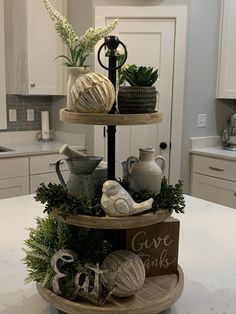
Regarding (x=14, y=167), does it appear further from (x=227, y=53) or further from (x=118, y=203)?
(x=118, y=203)

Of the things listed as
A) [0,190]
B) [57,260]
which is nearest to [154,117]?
[57,260]

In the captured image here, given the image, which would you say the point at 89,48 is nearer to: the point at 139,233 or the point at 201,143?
the point at 139,233

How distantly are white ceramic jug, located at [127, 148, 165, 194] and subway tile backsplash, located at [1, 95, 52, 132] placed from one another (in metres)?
3.02

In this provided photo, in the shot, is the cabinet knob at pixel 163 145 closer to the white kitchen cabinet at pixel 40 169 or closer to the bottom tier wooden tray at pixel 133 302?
the white kitchen cabinet at pixel 40 169

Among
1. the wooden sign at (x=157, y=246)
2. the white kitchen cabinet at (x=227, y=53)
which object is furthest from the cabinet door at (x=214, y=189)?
the wooden sign at (x=157, y=246)

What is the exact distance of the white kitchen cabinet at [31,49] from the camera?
3.43 metres

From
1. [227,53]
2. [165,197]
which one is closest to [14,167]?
[227,53]

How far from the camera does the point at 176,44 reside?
3426 mm

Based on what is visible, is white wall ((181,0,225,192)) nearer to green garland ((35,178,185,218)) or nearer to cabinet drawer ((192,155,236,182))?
cabinet drawer ((192,155,236,182))

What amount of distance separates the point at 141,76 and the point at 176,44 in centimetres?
261

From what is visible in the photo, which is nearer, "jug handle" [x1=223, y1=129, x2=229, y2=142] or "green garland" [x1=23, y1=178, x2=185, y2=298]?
"green garland" [x1=23, y1=178, x2=185, y2=298]

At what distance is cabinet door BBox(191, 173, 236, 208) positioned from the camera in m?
3.34

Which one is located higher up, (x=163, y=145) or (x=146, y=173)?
(x=146, y=173)

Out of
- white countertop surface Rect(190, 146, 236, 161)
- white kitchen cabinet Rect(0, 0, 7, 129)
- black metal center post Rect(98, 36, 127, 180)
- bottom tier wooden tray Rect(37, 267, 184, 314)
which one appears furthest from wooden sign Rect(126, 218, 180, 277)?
white kitchen cabinet Rect(0, 0, 7, 129)
